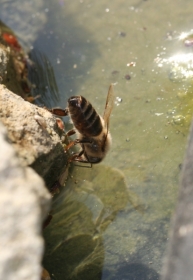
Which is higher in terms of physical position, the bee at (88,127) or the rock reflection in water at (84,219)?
the bee at (88,127)

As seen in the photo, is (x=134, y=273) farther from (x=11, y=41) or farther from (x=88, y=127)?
(x=11, y=41)

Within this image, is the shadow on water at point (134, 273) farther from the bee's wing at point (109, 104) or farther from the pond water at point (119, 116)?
the bee's wing at point (109, 104)

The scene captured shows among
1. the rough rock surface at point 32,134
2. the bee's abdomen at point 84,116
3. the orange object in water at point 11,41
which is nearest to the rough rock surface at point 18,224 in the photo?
the rough rock surface at point 32,134

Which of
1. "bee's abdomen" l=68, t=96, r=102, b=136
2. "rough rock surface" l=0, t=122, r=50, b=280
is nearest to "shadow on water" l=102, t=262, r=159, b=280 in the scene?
"bee's abdomen" l=68, t=96, r=102, b=136

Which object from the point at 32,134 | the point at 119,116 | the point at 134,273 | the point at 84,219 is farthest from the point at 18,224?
the point at 119,116

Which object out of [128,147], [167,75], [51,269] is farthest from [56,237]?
[167,75]

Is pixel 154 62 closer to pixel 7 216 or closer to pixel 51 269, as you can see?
pixel 51 269

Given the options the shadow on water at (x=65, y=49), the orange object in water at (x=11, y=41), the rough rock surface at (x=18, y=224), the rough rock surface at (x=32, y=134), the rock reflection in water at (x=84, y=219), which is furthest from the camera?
the orange object in water at (x=11, y=41)
